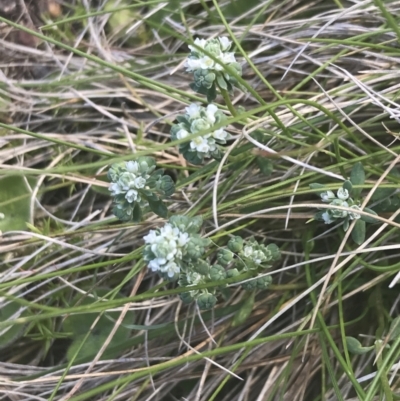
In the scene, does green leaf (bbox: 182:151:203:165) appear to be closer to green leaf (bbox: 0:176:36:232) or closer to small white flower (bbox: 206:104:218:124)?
small white flower (bbox: 206:104:218:124)

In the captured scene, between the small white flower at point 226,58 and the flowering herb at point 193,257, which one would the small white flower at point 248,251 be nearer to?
the flowering herb at point 193,257

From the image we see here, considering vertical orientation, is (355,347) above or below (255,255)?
below

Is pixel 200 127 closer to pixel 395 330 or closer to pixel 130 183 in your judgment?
pixel 130 183

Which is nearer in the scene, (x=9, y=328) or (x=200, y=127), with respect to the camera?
(x=200, y=127)

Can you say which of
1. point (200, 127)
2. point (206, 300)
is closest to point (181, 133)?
point (200, 127)

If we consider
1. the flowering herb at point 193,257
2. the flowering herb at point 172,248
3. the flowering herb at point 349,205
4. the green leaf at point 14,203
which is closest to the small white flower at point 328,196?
the flowering herb at point 349,205

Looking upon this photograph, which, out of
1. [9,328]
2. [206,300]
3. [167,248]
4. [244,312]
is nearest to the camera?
[167,248]

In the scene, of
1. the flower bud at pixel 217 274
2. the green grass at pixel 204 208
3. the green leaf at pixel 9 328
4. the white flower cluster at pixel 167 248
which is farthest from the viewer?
the green leaf at pixel 9 328
